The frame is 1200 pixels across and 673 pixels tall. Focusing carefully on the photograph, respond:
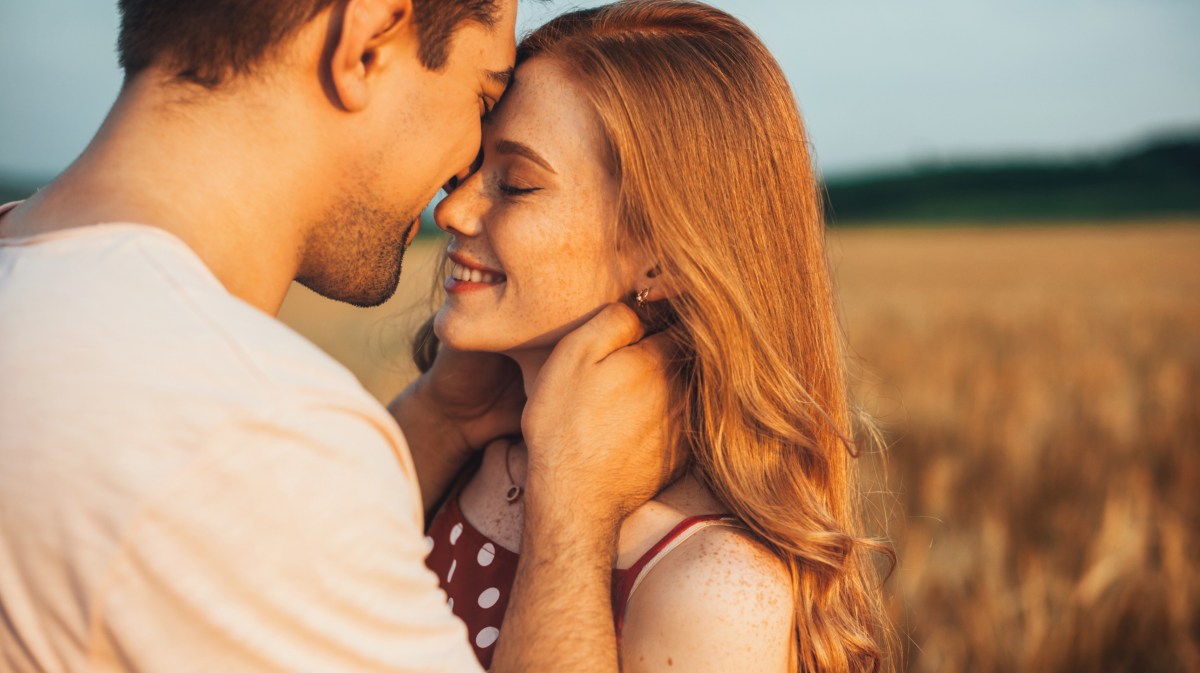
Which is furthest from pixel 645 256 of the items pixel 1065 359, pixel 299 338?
pixel 1065 359

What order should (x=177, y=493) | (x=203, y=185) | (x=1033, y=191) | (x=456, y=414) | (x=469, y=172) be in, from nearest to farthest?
(x=177, y=493)
(x=203, y=185)
(x=469, y=172)
(x=456, y=414)
(x=1033, y=191)

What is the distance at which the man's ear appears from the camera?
65.7 inches

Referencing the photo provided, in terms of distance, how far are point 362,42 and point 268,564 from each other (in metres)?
0.91

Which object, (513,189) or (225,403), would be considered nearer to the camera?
(225,403)

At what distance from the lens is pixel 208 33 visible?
1.65 meters

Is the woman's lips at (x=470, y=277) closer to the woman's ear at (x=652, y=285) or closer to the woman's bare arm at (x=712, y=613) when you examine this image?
the woman's ear at (x=652, y=285)

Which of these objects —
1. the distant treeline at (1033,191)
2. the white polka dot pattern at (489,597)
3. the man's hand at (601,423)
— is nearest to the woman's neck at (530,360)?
the man's hand at (601,423)

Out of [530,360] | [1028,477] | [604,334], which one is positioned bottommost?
[1028,477]

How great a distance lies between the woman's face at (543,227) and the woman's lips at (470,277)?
12 mm

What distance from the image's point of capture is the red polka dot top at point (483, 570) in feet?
6.50

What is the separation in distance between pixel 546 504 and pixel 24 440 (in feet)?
3.18

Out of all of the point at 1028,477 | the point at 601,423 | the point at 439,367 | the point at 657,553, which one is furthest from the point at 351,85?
the point at 1028,477

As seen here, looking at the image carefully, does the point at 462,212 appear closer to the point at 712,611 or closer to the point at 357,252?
the point at 357,252

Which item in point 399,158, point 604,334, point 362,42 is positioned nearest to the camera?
point 362,42
